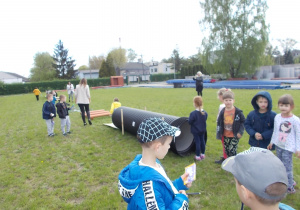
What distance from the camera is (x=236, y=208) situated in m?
3.61

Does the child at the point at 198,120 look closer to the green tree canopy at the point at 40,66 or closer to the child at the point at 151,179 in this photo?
the child at the point at 151,179

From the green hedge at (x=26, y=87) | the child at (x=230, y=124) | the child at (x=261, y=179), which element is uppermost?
the green hedge at (x=26, y=87)

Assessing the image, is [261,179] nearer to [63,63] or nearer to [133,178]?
[133,178]

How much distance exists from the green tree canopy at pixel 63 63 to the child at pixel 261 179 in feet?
206

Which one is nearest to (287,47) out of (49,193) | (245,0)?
(245,0)

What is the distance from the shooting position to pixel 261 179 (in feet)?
4.18

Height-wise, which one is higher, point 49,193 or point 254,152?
point 254,152

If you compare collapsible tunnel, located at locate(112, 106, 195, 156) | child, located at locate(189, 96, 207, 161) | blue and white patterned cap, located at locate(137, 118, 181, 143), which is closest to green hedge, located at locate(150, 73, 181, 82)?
collapsible tunnel, located at locate(112, 106, 195, 156)

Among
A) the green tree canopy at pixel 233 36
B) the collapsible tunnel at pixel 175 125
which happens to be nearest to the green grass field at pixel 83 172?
the collapsible tunnel at pixel 175 125

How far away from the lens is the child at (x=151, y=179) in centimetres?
171

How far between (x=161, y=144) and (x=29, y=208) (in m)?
3.55

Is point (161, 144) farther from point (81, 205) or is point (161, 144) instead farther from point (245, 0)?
point (245, 0)

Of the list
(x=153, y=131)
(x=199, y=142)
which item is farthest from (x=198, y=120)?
(x=153, y=131)

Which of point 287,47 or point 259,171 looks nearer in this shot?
point 259,171
